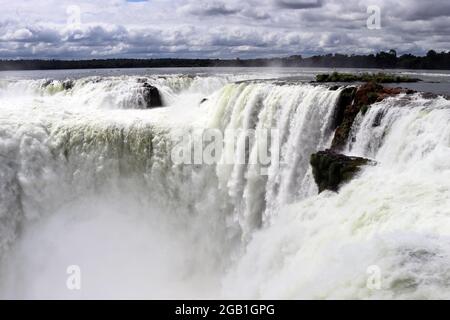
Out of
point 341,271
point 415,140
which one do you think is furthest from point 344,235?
point 415,140

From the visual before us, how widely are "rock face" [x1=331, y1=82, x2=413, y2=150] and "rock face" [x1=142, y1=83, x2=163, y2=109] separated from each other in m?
13.1

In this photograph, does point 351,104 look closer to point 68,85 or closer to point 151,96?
point 151,96

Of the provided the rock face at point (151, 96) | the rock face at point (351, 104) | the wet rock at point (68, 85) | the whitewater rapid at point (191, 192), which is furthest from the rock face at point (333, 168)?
the wet rock at point (68, 85)

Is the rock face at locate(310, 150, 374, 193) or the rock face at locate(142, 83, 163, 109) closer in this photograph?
the rock face at locate(310, 150, 374, 193)

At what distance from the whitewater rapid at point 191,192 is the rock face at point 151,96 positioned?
1.05 m

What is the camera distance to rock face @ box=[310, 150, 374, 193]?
11.5 meters

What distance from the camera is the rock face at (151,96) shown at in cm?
2547

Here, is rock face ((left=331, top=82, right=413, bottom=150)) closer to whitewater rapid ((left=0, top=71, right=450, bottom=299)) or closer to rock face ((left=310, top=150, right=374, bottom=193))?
whitewater rapid ((left=0, top=71, right=450, bottom=299))

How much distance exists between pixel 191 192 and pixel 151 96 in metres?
8.69

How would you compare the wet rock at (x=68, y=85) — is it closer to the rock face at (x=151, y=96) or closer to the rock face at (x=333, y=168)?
the rock face at (x=151, y=96)

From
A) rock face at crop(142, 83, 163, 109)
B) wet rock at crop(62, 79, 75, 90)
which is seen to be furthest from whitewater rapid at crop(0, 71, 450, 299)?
wet rock at crop(62, 79, 75, 90)

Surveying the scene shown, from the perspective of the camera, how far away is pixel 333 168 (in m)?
11.9

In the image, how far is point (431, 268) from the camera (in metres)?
6.70
